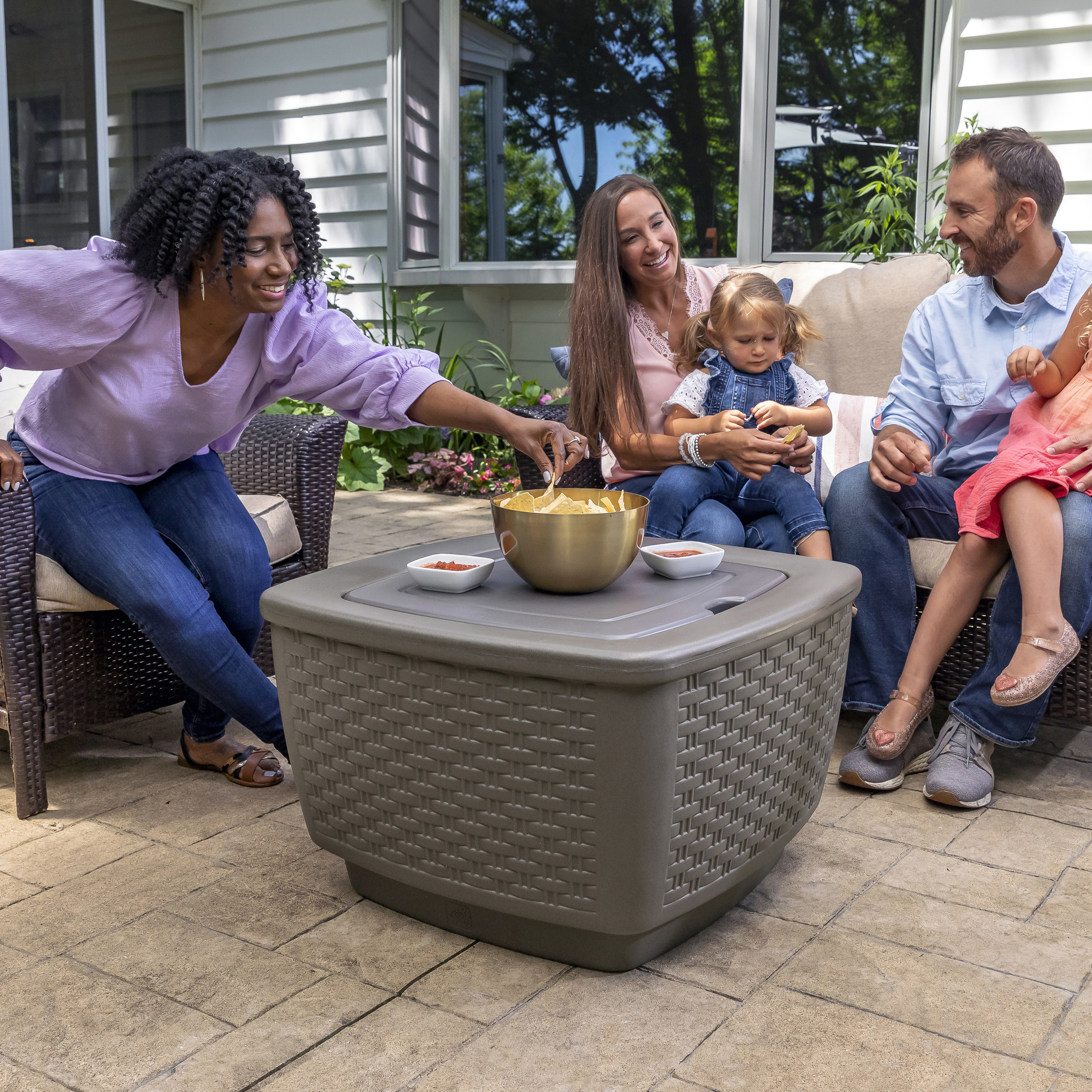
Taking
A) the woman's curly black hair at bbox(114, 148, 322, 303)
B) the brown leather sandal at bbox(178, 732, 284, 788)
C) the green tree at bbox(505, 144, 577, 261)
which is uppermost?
the green tree at bbox(505, 144, 577, 261)

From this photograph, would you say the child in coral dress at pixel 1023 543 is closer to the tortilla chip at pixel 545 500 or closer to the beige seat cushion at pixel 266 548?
the tortilla chip at pixel 545 500

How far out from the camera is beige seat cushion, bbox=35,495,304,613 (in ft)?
6.61

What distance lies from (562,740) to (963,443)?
1.44m

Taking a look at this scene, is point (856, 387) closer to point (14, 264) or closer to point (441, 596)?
point (441, 596)

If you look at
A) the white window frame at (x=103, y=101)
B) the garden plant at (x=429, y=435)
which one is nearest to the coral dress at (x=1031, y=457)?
the garden plant at (x=429, y=435)

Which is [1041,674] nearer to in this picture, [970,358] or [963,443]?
[963,443]

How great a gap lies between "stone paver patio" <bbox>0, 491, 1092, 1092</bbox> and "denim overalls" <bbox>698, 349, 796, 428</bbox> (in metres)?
0.93

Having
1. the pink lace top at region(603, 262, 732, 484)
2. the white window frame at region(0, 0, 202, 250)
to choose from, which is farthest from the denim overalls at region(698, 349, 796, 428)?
the white window frame at region(0, 0, 202, 250)

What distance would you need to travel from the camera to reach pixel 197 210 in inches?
73.2

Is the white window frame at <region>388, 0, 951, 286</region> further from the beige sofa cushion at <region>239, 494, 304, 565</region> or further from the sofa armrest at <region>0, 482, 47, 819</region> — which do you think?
the sofa armrest at <region>0, 482, 47, 819</region>

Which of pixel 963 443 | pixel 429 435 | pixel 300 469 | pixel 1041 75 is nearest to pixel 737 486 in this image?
pixel 963 443

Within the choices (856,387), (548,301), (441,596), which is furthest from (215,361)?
(548,301)

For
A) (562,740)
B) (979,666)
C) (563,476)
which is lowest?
(979,666)

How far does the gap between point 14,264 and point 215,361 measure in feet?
1.18
